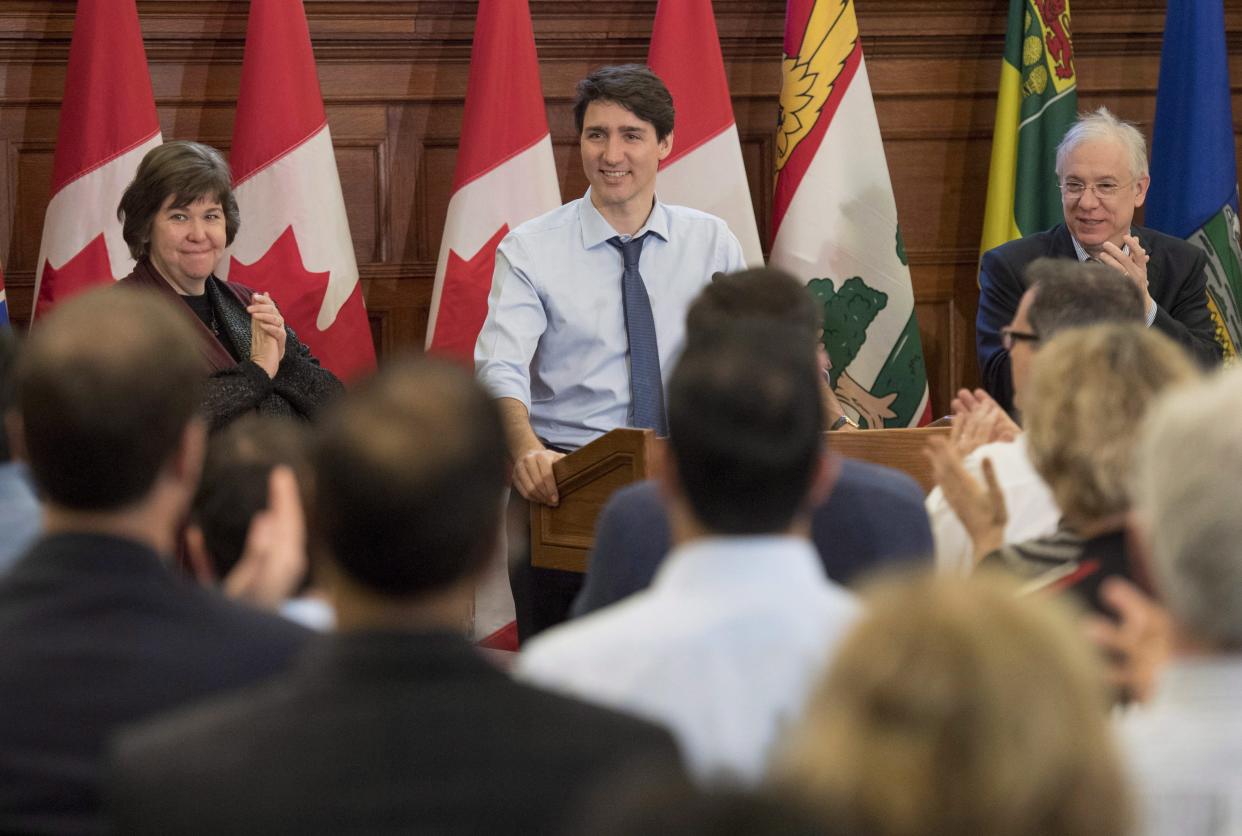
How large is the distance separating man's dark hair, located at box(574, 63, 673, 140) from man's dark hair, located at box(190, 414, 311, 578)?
2.55 meters

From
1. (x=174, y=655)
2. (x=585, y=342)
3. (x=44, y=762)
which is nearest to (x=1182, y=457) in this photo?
(x=174, y=655)

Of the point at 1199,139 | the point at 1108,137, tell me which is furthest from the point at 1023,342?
the point at 1199,139

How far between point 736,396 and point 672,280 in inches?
109

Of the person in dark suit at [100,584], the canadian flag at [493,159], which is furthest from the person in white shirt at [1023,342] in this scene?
the canadian flag at [493,159]

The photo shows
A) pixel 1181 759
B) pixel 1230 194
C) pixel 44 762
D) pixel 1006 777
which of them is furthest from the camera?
pixel 1230 194

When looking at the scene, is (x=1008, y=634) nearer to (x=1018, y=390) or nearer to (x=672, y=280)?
(x=1018, y=390)

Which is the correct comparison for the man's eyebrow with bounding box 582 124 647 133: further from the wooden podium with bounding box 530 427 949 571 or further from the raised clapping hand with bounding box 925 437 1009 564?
the raised clapping hand with bounding box 925 437 1009 564

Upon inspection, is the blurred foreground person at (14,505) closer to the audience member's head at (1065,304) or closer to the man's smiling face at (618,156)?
the audience member's head at (1065,304)

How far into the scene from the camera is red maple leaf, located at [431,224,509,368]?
4.93m

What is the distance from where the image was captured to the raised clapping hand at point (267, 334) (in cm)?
392

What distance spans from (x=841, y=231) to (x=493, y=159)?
117cm

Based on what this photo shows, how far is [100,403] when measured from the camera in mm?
1499

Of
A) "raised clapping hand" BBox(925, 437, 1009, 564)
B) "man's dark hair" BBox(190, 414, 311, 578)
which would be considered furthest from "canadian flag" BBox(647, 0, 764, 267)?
"man's dark hair" BBox(190, 414, 311, 578)

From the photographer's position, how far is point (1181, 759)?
1.30 m
